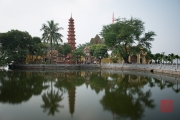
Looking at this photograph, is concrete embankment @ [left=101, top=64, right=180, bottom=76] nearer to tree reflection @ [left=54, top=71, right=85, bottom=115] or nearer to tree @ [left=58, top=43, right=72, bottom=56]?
tree @ [left=58, top=43, right=72, bottom=56]

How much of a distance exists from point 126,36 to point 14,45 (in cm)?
2467

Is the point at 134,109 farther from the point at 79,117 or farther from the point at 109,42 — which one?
the point at 109,42

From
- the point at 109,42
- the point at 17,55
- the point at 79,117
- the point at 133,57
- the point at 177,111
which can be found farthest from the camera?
the point at 133,57

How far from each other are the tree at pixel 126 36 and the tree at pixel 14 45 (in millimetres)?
18694

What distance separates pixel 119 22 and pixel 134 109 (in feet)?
105

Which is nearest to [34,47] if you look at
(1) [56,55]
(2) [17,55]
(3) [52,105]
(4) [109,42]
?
(2) [17,55]

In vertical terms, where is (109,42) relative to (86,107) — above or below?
above

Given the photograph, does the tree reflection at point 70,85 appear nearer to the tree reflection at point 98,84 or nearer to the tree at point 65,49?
the tree reflection at point 98,84

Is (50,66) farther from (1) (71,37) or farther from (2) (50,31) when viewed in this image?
(1) (71,37)

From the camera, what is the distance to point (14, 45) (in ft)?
133

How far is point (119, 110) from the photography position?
298 inches

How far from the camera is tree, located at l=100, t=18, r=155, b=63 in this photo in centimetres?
3538

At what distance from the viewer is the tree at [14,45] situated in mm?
39531

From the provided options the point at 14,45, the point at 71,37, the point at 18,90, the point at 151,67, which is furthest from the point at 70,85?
the point at 71,37
